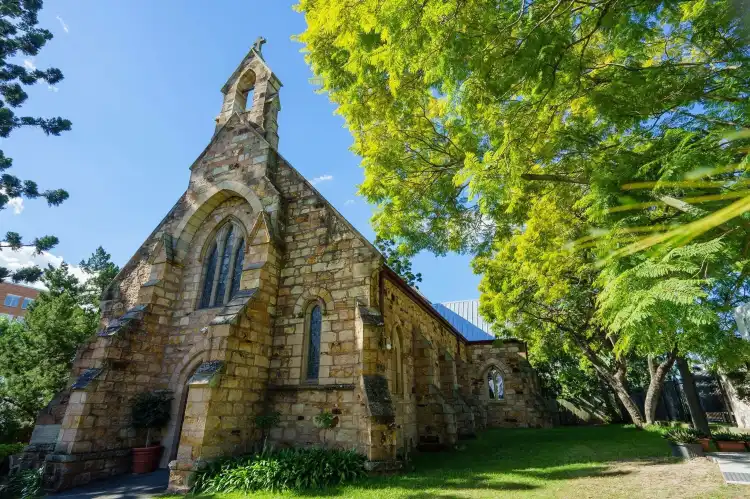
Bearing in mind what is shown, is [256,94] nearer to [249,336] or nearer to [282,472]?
[249,336]

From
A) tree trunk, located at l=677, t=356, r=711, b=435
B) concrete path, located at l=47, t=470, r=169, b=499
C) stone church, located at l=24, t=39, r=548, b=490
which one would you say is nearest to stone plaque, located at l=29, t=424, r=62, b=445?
stone church, located at l=24, t=39, r=548, b=490

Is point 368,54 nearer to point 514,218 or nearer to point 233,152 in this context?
point 514,218

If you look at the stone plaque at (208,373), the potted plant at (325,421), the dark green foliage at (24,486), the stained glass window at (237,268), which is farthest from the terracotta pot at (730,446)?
the dark green foliage at (24,486)

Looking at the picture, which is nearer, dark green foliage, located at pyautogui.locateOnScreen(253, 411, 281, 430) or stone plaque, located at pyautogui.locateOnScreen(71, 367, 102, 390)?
dark green foliage, located at pyautogui.locateOnScreen(253, 411, 281, 430)

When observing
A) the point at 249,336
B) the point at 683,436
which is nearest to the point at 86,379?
the point at 249,336

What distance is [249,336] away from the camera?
28.8 ft

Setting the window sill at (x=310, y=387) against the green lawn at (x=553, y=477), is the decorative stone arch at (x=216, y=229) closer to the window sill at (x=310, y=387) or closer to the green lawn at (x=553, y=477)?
the window sill at (x=310, y=387)

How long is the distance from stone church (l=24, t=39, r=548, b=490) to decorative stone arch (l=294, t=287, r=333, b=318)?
3cm

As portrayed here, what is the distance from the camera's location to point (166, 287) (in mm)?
11266

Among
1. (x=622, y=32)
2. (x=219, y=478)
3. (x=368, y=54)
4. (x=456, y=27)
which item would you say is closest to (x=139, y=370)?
(x=219, y=478)

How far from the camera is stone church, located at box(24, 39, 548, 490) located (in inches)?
318

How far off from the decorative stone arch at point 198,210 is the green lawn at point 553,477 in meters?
7.67

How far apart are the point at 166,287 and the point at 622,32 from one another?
12027 millimetres

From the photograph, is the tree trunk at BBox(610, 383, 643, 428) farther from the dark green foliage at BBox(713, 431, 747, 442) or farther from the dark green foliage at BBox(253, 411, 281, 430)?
the dark green foliage at BBox(253, 411, 281, 430)
